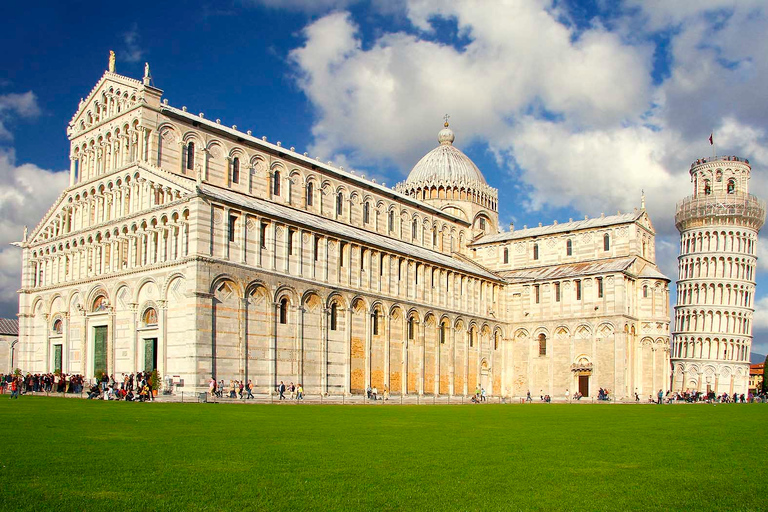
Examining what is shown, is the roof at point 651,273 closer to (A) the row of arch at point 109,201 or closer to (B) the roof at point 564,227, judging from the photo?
(B) the roof at point 564,227

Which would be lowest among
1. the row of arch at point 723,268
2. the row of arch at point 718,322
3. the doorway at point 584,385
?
the doorway at point 584,385

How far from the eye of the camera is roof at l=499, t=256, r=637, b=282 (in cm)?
6401

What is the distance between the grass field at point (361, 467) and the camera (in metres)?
10.4

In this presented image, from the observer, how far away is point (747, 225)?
87.2 meters

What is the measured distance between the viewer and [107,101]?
1955 inches

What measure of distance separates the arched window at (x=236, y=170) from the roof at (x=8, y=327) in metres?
34.6

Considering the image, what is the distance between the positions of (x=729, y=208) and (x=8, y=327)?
8116cm

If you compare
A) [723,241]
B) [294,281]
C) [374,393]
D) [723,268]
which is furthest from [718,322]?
[294,281]

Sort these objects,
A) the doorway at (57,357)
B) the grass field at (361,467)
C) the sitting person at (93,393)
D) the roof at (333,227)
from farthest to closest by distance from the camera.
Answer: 1. the doorway at (57,357)
2. the roof at (333,227)
3. the sitting person at (93,393)
4. the grass field at (361,467)

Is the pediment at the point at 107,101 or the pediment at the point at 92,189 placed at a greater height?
the pediment at the point at 107,101

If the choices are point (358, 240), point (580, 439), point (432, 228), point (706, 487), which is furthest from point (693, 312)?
point (706, 487)

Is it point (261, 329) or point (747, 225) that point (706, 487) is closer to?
point (261, 329)

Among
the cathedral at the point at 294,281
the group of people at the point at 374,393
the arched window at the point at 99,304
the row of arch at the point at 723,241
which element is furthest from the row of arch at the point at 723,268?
the arched window at the point at 99,304

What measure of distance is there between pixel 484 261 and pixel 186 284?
41.2 m
